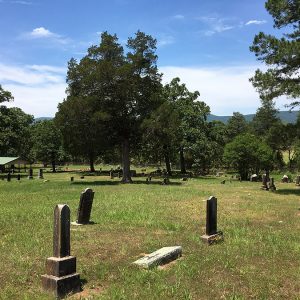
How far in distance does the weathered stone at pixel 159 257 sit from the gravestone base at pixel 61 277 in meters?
1.59

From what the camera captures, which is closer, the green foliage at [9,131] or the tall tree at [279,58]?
the tall tree at [279,58]

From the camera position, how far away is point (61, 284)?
696 cm

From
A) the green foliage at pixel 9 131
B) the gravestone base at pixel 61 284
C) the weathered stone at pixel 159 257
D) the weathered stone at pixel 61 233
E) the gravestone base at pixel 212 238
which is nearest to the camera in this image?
the gravestone base at pixel 61 284

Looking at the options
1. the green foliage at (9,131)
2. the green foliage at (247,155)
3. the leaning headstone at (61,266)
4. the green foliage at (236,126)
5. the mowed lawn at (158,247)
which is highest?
the green foliage at (236,126)

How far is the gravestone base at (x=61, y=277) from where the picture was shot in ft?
22.7

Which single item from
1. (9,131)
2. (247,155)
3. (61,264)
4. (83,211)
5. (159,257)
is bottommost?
(159,257)

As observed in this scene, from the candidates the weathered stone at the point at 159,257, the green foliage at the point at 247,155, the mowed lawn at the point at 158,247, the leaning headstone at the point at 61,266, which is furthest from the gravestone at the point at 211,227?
the green foliage at the point at 247,155

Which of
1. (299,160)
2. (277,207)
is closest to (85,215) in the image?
(277,207)

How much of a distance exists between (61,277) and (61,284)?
12 centimetres

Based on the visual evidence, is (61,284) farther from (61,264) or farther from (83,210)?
(83,210)

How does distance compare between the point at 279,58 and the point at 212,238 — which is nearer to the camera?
the point at 212,238

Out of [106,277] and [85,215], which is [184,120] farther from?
[106,277]

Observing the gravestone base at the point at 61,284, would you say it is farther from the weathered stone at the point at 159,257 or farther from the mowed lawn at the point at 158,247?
the weathered stone at the point at 159,257

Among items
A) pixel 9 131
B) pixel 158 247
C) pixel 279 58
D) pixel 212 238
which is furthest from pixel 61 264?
pixel 9 131
